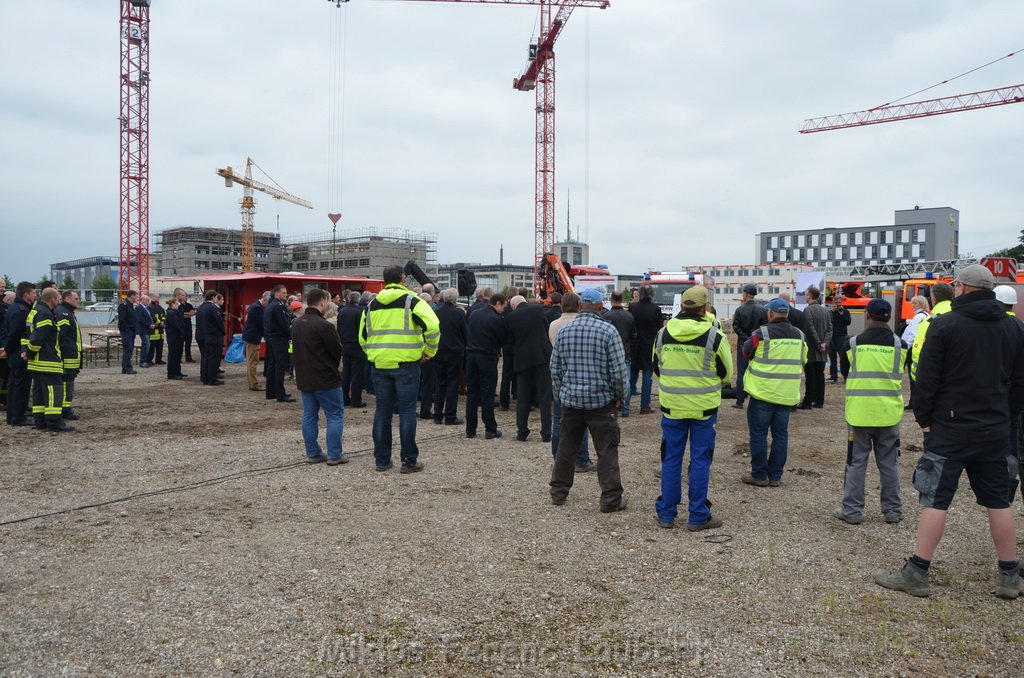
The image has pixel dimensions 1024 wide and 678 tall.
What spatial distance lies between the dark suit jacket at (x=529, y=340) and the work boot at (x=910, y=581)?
466cm

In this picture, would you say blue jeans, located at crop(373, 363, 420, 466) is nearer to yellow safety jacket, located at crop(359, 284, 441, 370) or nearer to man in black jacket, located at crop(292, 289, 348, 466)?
yellow safety jacket, located at crop(359, 284, 441, 370)

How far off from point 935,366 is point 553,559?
2.69 meters

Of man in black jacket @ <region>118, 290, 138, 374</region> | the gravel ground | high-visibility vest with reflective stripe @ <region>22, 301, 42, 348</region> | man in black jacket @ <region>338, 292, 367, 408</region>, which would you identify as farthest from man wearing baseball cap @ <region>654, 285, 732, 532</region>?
man in black jacket @ <region>118, 290, 138, 374</region>

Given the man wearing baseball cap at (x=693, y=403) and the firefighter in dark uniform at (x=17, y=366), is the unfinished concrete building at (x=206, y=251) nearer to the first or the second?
the firefighter in dark uniform at (x=17, y=366)

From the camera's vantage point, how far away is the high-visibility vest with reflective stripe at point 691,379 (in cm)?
549

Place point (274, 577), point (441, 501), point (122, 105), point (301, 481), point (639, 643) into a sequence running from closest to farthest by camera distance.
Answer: point (639, 643)
point (274, 577)
point (441, 501)
point (301, 481)
point (122, 105)

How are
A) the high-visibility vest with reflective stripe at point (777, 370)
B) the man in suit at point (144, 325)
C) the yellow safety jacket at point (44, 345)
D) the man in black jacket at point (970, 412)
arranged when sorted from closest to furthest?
the man in black jacket at point (970, 412)
the high-visibility vest with reflective stripe at point (777, 370)
the yellow safety jacket at point (44, 345)
the man in suit at point (144, 325)

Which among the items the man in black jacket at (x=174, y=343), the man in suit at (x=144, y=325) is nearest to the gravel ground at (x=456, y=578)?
the man in black jacket at (x=174, y=343)

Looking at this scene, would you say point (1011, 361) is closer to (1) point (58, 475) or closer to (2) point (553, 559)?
(2) point (553, 559)

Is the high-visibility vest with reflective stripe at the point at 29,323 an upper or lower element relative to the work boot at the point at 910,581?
upper

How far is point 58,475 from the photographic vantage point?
279 inches

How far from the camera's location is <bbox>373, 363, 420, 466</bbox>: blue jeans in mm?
7145

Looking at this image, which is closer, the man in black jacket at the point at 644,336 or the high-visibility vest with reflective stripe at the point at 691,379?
the high-visibility vest with reflective stripe at the point at 691,379

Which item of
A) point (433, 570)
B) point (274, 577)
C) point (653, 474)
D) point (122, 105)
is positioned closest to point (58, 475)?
point (274, 577)
